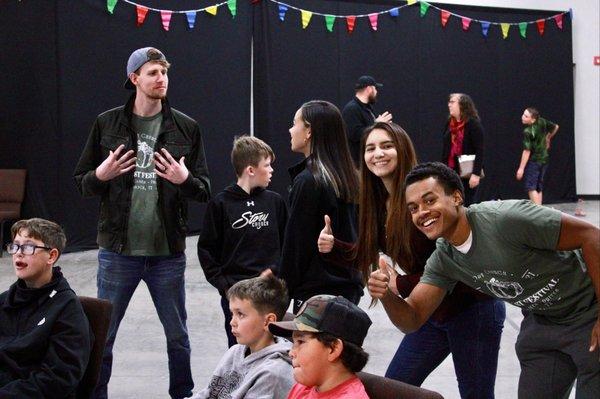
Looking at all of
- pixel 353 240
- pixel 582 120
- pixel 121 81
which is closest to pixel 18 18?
pixel 121 81

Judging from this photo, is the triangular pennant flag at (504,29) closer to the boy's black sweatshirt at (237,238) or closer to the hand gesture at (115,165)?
the boy's black sweatshirt at (237,238)

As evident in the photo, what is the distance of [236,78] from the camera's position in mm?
10039

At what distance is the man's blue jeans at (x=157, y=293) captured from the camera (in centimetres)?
376

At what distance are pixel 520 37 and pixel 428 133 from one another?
2.15 metres

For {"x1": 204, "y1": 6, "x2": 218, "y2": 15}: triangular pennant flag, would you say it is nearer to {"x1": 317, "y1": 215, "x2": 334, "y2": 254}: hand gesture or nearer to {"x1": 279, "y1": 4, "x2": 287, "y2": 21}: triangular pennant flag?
{"x1": 279, "y1": 4, "x2": 287, "y2": 21}: triangular pennant flag

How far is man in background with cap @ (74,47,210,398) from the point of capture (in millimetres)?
3758

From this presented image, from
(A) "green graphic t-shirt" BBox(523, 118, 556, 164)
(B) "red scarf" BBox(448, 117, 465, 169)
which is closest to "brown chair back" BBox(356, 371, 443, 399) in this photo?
(B) "red scarf" BBox(448, 117, 465, 169)

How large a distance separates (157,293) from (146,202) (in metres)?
0.42

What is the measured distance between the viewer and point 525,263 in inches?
96.9

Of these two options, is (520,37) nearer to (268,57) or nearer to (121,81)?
(268,57)

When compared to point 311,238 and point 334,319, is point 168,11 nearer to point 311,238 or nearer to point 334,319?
point 311,238

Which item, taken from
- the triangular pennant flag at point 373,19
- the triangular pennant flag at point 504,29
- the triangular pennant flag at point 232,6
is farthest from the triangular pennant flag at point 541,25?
the triangular pennant flag at point 232,6

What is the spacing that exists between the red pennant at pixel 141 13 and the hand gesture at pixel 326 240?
6663 mm

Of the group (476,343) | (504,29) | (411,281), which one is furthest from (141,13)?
(476,343)
